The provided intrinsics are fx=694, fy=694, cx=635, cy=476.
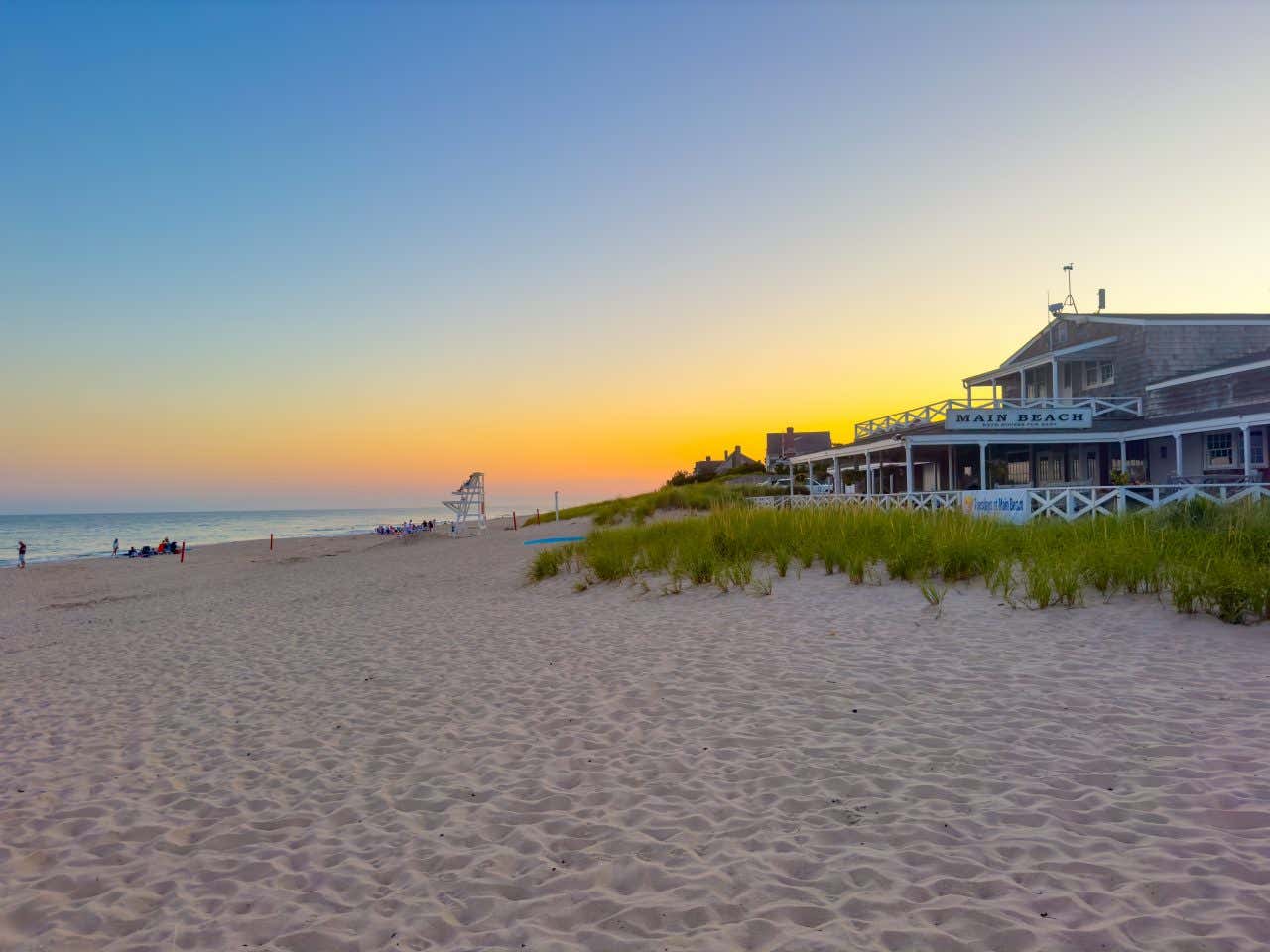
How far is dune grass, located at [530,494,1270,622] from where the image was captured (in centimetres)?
789

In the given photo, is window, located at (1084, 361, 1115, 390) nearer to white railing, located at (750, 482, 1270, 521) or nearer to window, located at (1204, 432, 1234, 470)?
window, located at (1204, 432, 1234, 470)

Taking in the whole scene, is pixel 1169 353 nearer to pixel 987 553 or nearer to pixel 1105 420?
pixel 1105 420

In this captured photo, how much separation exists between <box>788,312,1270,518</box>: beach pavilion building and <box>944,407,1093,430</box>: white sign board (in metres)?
0.03

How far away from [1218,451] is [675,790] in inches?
916

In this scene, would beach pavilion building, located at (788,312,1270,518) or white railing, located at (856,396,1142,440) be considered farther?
white railing, located at (856,396,1142,440)

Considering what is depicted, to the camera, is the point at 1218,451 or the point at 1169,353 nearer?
the point at 1218,451

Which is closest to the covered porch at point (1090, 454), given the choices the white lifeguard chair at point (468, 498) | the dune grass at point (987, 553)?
the dune grass at point (987, 553)

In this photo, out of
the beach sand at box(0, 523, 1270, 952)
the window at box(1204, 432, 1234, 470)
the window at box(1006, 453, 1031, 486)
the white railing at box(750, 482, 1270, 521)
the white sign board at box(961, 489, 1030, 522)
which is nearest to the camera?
the beach sand at box(0, 523, 1270, 952)

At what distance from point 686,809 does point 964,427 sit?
2079 cm

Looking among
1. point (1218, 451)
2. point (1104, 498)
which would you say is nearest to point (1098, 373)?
point (1218, 451)

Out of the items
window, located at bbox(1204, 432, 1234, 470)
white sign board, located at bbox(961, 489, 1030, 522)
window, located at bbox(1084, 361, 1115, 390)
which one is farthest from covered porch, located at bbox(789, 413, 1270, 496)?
window, located at bbox(1084, 361, 1115, 390)

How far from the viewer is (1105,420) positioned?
74.9ft

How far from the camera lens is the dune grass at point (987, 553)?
7.89 m

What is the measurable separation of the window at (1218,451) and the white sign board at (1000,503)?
839cm
